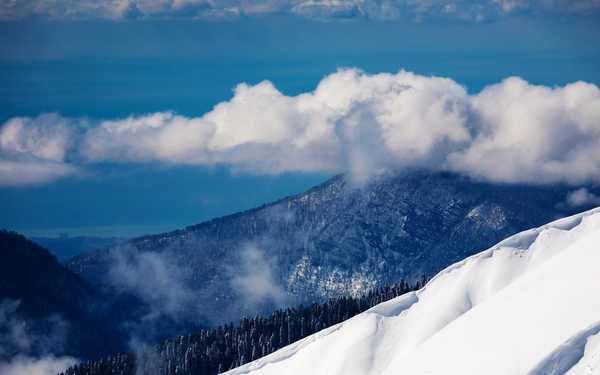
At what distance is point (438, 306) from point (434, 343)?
32.2 m

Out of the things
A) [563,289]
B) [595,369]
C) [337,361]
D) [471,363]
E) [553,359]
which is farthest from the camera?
[337,361]

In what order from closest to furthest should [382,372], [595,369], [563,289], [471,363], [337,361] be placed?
[595,369]
[471,363]
[563,289]
[382,372]
[337,361]

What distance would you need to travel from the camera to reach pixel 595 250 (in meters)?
178

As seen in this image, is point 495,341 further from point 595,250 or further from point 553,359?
point 595,250

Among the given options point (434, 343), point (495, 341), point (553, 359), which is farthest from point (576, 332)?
point (434, 343)

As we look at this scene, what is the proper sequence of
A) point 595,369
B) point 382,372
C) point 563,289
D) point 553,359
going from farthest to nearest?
point 382,372 < point 563,289 < point 553,359 < point 595,369

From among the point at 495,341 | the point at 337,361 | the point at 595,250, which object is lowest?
the point at 337,361

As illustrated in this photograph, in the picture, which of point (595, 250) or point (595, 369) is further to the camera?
point (595, 250)

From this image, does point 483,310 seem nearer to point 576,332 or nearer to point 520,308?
point 520,308

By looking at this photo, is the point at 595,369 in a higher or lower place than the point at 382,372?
higher

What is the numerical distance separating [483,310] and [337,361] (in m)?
39.0

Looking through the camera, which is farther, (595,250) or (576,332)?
(595,250)

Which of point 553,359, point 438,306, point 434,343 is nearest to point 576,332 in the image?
point 553,359

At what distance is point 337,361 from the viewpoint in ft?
626
